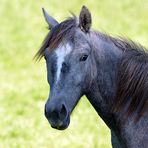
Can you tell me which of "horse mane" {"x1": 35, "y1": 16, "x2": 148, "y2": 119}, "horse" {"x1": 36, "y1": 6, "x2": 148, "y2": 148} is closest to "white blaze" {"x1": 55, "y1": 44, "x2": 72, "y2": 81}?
"horse" {"x1": 36, "y1": 6, "x2": 148, "y2": 148}

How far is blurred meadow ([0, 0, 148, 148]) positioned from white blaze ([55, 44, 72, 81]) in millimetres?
1766

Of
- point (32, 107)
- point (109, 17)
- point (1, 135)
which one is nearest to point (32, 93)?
point (32, 107)

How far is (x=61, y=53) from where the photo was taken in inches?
278

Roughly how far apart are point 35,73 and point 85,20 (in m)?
10.3

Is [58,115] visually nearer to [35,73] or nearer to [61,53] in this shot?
[61,53]

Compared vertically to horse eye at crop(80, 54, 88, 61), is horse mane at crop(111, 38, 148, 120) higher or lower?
lower

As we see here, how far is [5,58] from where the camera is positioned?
1923 cm

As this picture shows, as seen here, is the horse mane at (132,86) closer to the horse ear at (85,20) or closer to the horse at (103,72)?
the horse at (103,72)

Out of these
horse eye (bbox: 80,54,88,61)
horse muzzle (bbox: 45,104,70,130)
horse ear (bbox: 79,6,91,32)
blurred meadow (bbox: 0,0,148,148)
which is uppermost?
horse ear (bbox: 79,6,91,32)

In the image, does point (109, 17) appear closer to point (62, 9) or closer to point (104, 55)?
point (62, 9)

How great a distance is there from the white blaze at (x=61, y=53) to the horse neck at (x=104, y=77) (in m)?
0.36

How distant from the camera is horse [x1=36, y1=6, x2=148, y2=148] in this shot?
708cm

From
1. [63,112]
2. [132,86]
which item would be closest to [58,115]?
[63,112]

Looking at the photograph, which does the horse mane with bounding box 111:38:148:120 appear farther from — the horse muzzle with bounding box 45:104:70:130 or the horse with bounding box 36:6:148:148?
the horse muzzle with bounding box 45:104:70:130
